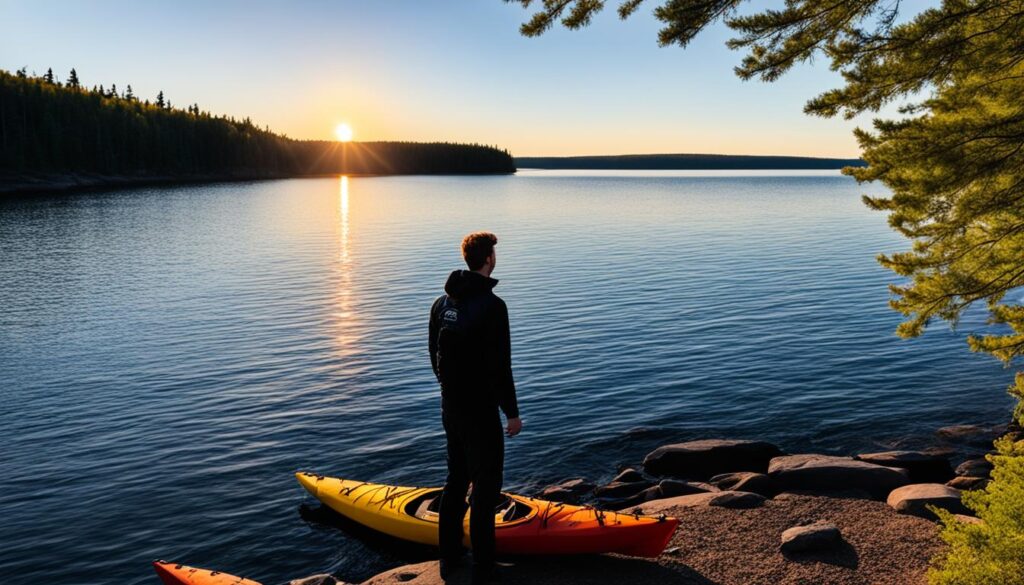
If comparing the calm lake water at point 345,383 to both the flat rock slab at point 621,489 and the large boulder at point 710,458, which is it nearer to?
the flat rock slab at point 621,489

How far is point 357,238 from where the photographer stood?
189 ft

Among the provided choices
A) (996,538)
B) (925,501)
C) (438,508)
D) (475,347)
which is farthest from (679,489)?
(996,538)

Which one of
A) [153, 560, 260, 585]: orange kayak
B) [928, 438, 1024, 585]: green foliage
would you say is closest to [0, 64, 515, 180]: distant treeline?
[153, 560, 260, 585]: orange kayak

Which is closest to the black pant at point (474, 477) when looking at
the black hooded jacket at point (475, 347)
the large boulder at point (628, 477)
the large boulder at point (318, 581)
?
the black hooded jacket at point (475, 347)

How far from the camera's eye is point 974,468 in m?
12.9

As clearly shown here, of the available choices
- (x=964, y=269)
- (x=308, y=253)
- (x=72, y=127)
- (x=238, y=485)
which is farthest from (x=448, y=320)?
(x=72, y=127)

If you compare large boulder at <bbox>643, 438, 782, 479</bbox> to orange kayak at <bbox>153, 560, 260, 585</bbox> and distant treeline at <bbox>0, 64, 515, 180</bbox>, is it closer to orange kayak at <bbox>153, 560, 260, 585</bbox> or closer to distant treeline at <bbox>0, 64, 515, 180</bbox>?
orange kayak at <bbox>153, 560, 260, 585</bbox>

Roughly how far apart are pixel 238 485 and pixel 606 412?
7796 millimetres

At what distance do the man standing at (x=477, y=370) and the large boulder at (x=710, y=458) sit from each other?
6.79 metres

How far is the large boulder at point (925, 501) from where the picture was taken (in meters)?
9.60

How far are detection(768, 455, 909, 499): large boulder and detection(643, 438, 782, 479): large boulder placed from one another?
137 cm

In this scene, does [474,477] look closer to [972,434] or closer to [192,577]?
[192,577]

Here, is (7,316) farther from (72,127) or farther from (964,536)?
(72,127)

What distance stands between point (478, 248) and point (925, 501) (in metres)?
6.77
